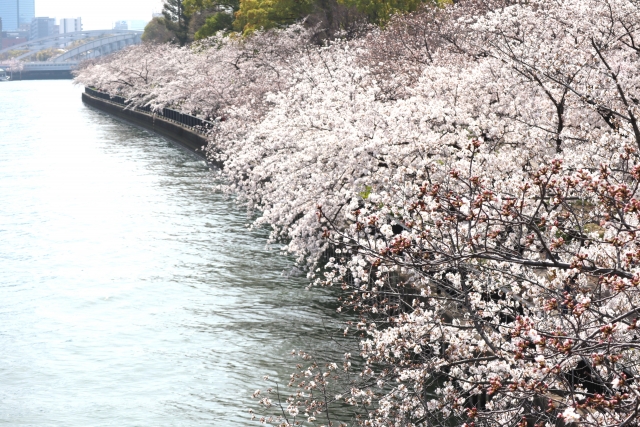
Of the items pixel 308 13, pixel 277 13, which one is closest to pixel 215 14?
pixel 277 13

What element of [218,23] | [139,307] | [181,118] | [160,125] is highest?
[218,23]

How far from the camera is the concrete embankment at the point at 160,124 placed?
46969 mm

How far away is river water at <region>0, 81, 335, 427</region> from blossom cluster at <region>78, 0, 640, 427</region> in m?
1.66

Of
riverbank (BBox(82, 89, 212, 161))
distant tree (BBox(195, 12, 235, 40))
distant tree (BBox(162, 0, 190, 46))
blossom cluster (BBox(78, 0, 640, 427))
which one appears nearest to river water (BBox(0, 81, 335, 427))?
blossom cluster (BBox(78, 0, 640, 427))

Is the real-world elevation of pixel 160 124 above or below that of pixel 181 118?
below

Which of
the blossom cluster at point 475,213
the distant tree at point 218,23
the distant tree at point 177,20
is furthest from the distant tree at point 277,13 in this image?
the distant tree at point 177,20

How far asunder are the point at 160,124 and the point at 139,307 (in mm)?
39414

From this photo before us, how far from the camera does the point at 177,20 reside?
3696 inches

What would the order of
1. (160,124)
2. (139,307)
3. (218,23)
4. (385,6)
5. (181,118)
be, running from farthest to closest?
(218,23) < (160,124) < (181,118) < (385,6) < (139,307)

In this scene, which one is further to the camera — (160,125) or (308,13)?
(160,125)

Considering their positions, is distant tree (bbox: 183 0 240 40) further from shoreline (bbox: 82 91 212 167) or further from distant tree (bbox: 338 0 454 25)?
distant tree (bbox: 338 0 454 25)

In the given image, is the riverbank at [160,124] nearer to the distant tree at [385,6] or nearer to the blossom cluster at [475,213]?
the distant tree at [385,6]

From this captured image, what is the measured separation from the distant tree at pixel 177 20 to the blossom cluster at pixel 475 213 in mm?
60883

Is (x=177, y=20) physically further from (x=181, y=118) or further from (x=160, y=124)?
(x=181, y=118)
